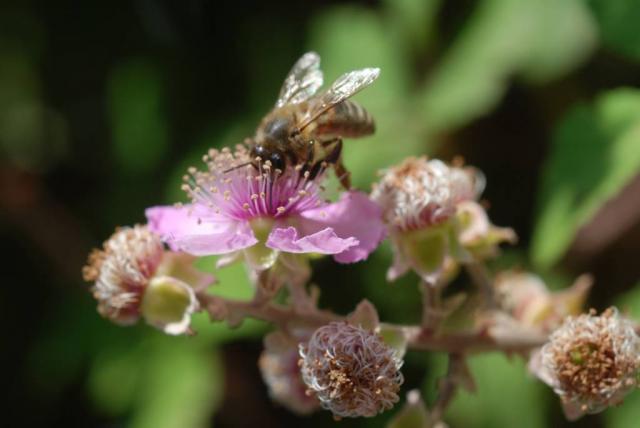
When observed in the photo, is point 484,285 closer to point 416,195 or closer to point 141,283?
point 416,195

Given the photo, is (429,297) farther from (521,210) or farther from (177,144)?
(177,144)

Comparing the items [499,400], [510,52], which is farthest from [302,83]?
[499,400]

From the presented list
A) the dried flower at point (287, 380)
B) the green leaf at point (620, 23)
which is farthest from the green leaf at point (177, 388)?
the green leaf at point (620, 23)

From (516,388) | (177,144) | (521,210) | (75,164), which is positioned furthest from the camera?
(75,164)

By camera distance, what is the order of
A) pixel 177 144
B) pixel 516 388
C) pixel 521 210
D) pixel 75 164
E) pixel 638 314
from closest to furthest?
pixel 638 314, pixel 516 388, pixel 521 210, pixel 177 144, pixel 75 164

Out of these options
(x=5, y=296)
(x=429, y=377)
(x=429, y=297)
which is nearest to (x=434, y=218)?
(x=429, y=297)

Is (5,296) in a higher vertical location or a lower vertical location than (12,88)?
lower

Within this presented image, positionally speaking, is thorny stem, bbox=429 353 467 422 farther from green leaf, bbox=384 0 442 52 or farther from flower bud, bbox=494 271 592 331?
green leaf, bbox=384 0 442 52
